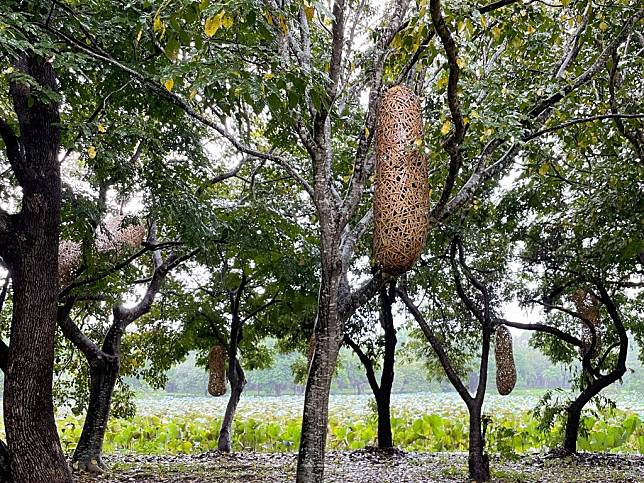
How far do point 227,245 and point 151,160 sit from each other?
53.6 inches

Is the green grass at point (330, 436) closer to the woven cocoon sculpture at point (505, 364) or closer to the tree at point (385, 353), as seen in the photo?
the tree at point (385, 353)

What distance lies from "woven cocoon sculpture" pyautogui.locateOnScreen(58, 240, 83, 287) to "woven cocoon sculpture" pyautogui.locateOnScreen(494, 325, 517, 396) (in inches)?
201

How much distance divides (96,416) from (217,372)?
2.62 m

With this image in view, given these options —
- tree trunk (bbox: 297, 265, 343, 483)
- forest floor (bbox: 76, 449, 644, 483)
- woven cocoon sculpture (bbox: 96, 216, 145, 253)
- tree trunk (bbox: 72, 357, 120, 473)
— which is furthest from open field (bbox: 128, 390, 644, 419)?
tree trunk (bbox: 297, 265, 343, 483)

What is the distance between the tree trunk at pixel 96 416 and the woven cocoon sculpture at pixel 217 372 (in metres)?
2.19

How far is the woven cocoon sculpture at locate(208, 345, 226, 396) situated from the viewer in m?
9.80

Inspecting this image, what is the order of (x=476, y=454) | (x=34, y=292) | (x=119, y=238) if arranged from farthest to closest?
(x=119, y=238) → (x=476, y=454) → (x=34, y=292)

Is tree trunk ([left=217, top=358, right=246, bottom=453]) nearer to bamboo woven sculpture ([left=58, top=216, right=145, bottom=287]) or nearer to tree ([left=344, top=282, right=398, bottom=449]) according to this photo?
tree ([left=344, top=282, right=398, bottom=449])

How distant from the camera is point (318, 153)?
166 inches

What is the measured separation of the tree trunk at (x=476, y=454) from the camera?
287 inches

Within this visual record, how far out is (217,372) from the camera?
10.1 metres

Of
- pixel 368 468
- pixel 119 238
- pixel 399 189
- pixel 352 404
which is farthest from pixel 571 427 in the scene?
pixel 352 404

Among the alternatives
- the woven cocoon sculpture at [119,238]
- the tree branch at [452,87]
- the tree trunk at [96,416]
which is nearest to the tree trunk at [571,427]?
the tree branch at [452,87]

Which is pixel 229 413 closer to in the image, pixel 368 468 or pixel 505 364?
pixel 368 468
